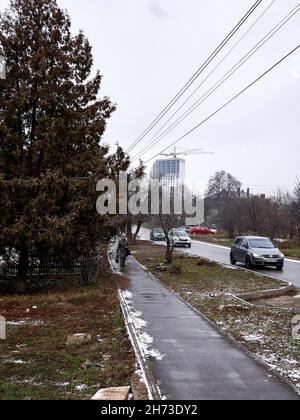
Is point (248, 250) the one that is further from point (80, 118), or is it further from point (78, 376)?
point (78, 376)

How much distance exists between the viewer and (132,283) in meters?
15.4

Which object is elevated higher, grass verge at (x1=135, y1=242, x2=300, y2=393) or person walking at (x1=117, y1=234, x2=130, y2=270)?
person walking at (x1=117, y1=234, x2=130, y2=270)

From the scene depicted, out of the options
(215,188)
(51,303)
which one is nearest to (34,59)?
(51,303)

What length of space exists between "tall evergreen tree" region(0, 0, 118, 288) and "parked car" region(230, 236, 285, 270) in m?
9.78

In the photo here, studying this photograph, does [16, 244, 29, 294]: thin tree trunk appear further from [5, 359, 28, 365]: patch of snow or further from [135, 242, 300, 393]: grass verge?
[5, 359, 28, 365]: patch of snow

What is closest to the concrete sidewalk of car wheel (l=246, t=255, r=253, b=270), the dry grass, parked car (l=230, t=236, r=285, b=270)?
the dry grass

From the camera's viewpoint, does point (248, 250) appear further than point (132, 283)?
Yes

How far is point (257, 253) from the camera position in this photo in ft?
71.4

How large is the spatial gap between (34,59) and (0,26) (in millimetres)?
1762

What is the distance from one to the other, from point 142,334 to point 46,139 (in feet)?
26.2

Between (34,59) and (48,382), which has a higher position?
(34,59)

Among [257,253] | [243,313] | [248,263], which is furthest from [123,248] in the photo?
[243,313]

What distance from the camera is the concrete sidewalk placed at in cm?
532

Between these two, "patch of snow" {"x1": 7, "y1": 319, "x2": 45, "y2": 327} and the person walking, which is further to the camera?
the person walking
